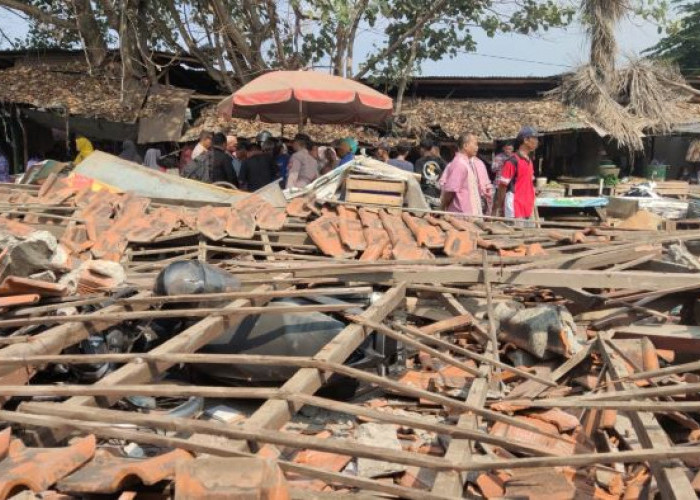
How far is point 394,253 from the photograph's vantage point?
524 centimetres

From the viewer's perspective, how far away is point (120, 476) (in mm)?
1859

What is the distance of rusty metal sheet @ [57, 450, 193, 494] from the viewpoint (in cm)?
186

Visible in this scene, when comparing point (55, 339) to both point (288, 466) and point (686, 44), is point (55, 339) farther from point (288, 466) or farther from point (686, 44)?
point (686, 44)

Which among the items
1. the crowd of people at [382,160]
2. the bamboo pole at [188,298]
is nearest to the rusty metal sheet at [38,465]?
the bamboo pole at [188,298]

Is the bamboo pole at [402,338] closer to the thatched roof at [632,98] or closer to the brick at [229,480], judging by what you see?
the brick at [229,480]

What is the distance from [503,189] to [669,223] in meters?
2.45

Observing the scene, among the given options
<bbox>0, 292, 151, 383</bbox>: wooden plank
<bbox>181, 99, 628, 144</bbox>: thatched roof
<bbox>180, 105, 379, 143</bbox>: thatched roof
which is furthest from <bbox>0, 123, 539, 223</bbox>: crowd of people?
<bbox>0, 292, 151, 383</bbox>: wooden plank

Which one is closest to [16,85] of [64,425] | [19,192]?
[19,192]

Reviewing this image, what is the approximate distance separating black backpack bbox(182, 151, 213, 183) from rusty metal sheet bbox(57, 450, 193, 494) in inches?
274

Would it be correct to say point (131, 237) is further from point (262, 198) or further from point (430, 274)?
point (430, 274)

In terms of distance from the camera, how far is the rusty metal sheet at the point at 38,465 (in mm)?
1925

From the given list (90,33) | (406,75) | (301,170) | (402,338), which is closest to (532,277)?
(402,338)

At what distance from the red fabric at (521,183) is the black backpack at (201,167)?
3.78m

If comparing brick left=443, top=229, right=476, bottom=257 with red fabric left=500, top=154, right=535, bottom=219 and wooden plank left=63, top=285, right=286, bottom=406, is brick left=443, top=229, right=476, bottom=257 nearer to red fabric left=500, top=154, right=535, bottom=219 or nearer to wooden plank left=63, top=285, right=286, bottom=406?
red fabric left=500, top=154, right=535, bottom=219
